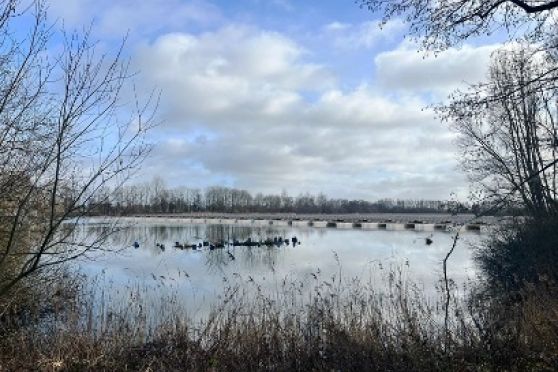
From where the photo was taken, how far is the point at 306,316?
8891 millimetres

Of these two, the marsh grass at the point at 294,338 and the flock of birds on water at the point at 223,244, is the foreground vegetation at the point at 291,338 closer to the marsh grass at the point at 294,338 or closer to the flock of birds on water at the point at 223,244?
the marsh grass at the point at 294,338

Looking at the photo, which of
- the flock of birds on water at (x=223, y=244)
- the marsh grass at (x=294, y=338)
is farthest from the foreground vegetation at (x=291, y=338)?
the flock of birds on water at (x=223, y=244)

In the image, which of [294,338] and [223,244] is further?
[223,244]

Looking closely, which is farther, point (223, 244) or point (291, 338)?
point (223, 244)

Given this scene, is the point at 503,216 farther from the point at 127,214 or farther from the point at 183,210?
the point at 183,210

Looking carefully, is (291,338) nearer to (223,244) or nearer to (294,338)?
(294,338)

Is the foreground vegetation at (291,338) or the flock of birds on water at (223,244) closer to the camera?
the foreground vegetation at (291,338)

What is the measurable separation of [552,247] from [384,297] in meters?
8.08

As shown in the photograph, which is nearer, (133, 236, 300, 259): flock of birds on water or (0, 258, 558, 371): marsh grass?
(0, 258, 558, 371): marsh grass

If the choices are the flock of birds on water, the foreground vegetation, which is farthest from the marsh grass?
the flock of birds on water

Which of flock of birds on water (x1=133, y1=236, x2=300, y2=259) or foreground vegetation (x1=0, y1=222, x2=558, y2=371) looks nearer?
foreground vegetation (x1=0, y1=222, x2=558, y2=371)

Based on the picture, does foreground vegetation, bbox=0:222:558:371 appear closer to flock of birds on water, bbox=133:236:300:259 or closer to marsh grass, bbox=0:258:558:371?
marsh grass, bbox=0:258:558:371

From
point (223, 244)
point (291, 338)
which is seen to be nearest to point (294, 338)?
point (291, 338)

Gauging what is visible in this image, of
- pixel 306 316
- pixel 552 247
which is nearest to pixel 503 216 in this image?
pixel 552 247
